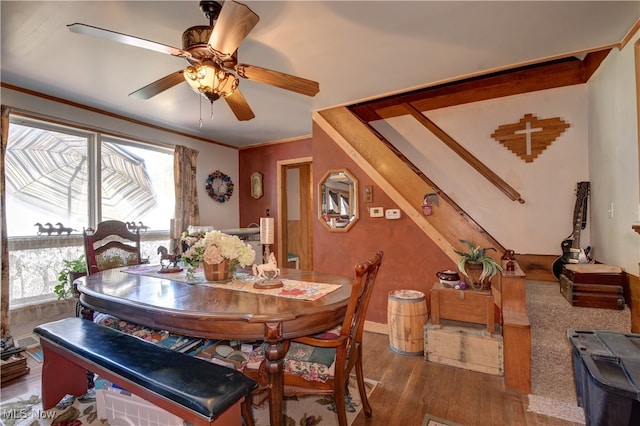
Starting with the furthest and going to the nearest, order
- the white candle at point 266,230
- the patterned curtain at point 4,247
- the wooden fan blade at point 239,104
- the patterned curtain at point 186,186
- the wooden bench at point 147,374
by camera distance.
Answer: the patterned curtain at point 186,186 → the patterned curtain at point 4,247 → the wooden fan blade at point 239,104 → the white candle at point 266,230 → the wooden bench at point 147,374

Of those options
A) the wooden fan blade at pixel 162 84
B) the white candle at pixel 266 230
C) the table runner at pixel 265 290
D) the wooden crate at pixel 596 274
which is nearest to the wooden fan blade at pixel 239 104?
the wooden fan blade at pixel 162 84

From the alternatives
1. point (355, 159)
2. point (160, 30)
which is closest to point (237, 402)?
point (160, 30)

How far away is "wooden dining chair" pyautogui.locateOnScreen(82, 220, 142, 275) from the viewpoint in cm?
249

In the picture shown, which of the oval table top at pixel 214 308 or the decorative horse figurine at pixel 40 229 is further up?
the decorative horse figurine at pixel 40 229

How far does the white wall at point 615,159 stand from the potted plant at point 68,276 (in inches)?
191

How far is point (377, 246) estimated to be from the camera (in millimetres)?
3213

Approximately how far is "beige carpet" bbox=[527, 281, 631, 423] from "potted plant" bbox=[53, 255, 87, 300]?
4.11 metres

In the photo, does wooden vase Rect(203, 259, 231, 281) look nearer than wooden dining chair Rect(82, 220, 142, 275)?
Yes

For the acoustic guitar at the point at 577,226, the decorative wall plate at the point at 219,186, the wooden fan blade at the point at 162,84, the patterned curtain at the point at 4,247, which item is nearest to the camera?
the wooden fan blade at the point at 162,84

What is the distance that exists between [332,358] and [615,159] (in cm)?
271

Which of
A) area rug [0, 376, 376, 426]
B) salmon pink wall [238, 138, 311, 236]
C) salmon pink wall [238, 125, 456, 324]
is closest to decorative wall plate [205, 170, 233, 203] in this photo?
salmon pink wall [238, 138, 311, 236]

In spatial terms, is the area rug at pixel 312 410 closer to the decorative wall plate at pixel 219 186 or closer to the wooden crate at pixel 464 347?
the wooden crate at pixel 464 347

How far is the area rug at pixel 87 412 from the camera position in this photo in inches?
69.9

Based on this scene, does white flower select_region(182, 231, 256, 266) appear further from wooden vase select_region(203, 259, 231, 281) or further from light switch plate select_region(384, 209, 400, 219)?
light switch plate select_region(384, 209, 400, 219)
